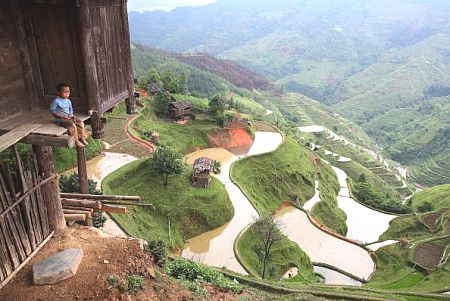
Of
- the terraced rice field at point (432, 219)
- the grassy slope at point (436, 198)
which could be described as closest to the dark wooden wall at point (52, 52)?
the terraced rice field at point (432, 219)

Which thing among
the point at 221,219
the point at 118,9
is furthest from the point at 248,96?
the point at 118,9

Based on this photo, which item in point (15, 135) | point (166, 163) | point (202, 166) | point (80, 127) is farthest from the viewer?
point (202, 166)

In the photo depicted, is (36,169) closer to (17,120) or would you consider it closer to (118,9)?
(17,120)

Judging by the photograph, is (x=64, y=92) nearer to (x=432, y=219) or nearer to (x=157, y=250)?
(x=157, y=250)

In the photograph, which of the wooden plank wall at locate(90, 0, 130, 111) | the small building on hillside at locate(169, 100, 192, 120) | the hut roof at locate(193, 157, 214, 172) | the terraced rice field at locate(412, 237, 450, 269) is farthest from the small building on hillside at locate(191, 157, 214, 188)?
the wooden plank wall at locate(90, 0, 130, 111)

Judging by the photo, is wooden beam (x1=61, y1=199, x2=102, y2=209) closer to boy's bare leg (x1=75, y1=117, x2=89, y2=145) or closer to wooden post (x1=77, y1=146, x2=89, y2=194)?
wooden post (x1=77, y1=146, x2=89, y2=194)

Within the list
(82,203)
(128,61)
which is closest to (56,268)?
(82,203)

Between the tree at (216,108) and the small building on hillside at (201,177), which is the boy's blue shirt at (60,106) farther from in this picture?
the tree at (216,108)
